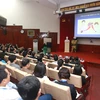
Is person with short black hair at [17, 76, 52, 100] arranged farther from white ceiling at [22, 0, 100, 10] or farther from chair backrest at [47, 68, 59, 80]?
white ceiling at [22, 0, 100, 10]

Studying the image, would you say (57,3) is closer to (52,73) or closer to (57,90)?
(52,73)

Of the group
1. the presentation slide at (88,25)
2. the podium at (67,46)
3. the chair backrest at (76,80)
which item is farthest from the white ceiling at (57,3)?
the chair backrest at (76,80)

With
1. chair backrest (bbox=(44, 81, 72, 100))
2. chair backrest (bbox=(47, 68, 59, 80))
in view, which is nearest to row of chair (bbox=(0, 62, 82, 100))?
chair backrest (bbox=(44, 81, 72, 100))

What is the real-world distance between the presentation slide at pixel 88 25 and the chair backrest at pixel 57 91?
688cm

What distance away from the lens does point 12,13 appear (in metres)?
8.66

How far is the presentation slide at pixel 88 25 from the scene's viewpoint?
787 cm

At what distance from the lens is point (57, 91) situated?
A: 1.51 metres

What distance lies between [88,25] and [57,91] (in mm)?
7312

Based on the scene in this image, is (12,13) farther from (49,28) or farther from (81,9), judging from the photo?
(81,9)

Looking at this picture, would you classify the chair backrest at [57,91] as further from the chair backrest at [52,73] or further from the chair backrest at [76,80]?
the chair backrest at [52,73]

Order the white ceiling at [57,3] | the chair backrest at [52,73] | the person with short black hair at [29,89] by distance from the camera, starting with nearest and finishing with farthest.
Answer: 1. the person with short black hair at [29,89]
2. the chair backrest at [52,73]
3. the white ceiling at [57,3]

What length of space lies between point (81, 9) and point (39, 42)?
322 cm

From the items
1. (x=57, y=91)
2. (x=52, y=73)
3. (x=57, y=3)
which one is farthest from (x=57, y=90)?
(x=57, y=3)

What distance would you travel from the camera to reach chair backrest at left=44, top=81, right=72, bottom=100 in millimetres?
1439
